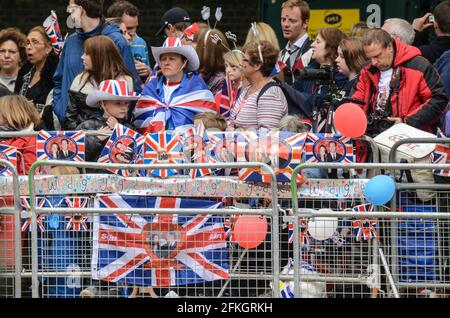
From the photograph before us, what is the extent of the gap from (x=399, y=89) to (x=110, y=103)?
2330 millimetres

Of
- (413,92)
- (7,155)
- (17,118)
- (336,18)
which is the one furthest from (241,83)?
(336,18)

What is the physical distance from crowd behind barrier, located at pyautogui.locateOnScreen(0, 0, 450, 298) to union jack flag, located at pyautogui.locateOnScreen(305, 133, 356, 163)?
0.03 feet

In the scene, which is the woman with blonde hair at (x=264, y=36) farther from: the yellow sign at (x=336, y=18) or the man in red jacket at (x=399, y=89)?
the yellow sign at (x=336, y=18)

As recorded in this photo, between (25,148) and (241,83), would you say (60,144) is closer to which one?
(25,148)

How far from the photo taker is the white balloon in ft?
27.4

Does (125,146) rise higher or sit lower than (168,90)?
lower

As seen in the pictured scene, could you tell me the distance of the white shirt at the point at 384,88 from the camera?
31.7 feet

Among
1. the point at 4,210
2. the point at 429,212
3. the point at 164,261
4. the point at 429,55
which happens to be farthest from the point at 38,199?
the point at 429,55

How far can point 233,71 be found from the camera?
34.6ft

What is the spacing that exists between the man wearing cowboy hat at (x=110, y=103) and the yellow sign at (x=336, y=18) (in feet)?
15.7

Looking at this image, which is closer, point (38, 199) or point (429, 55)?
point (38, 199)
